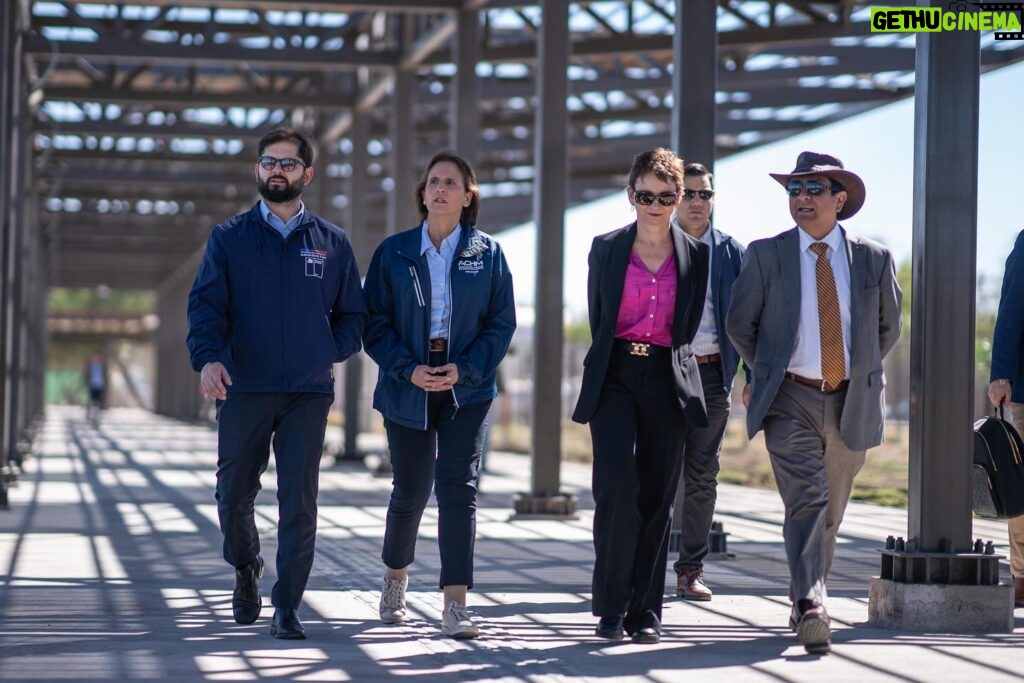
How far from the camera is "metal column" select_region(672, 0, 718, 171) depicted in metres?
10.3

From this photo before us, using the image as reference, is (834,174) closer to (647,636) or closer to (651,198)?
(651,198)

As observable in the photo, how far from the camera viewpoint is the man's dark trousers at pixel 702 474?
7926 millimetres

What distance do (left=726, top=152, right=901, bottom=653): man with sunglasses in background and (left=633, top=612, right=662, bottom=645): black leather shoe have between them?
20.6 inches

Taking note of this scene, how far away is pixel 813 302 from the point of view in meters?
6.43

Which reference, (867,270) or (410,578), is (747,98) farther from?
(867,270)

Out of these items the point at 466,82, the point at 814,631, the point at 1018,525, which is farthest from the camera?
the point at 466,82

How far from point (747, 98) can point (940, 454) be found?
15107mm

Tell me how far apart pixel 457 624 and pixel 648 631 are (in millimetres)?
719

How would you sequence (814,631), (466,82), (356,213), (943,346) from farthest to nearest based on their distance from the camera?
(356,213) → (466,82) → (943,346) → (814,631)

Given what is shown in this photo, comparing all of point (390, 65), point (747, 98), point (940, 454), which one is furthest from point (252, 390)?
point (747, 98)

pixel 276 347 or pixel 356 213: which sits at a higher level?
pixel 356 213

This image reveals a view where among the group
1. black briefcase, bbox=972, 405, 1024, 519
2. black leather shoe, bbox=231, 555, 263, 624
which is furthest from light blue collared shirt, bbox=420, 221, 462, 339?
black briefcase, bbox=972, 405, 1024, 519

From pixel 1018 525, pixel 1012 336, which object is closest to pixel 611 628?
pixel 1018 525

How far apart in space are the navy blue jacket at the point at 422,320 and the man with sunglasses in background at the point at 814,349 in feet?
3.11
